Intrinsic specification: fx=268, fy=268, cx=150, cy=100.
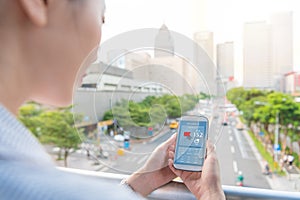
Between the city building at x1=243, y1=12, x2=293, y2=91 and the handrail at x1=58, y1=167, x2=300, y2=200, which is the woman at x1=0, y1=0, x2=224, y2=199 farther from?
the city building at x1=243, y1=12, x2=293, y2=91

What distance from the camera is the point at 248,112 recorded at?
6.73 feet

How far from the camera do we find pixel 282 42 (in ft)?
5.80

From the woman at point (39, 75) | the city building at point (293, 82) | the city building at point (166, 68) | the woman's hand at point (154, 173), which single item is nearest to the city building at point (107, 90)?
the city building at point (166, 68)

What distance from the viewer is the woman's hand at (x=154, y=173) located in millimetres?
691

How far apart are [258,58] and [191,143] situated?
3.98ft

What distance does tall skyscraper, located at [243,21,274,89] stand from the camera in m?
1.59

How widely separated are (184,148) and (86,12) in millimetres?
420

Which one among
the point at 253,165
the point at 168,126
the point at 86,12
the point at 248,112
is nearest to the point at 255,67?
the point at 248,112

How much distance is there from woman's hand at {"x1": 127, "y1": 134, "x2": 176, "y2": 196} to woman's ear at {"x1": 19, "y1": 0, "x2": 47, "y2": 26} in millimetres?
462

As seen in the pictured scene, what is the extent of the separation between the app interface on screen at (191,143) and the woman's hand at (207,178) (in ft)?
0.08

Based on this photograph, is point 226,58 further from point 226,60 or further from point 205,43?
point 205,43

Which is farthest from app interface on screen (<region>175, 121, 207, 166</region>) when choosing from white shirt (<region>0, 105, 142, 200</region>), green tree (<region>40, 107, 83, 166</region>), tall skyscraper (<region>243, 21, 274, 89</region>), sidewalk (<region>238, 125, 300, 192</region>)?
green tree (<region>40, 107, 83, 166</region>)

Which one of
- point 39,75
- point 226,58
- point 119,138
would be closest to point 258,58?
point 226,58

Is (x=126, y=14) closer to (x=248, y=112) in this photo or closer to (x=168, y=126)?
(x=168, y=126)
